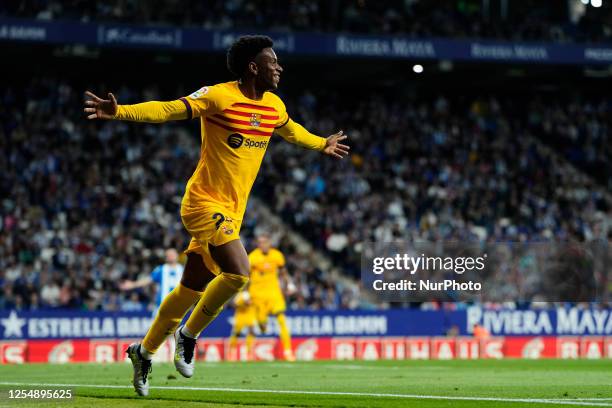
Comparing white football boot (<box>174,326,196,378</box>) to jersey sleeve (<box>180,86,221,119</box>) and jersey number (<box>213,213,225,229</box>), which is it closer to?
jersey number (<box>213,213,225,229</box>)

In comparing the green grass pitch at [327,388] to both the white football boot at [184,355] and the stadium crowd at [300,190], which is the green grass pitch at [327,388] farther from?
the stadium crowd at [300,190]

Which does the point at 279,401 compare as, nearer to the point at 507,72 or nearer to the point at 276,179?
the point at 276,179

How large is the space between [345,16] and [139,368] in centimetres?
2560

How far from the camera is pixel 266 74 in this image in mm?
9844

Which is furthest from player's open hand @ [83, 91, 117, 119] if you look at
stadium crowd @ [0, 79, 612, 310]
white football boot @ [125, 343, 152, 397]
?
stadium crowd @ [0, 79, 612, 310]

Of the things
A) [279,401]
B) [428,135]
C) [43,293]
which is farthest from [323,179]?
[279,401]

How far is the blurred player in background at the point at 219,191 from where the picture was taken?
9531 millimetres

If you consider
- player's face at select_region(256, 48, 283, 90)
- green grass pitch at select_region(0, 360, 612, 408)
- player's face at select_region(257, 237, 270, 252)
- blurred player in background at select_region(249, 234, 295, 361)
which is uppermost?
player's face at select_region(256, 48, 283, 90)

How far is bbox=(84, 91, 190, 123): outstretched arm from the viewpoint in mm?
8773

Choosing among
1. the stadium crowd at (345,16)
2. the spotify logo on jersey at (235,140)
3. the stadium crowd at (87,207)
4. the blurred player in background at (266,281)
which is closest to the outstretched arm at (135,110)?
the spotify logo on jersey at (235,140)

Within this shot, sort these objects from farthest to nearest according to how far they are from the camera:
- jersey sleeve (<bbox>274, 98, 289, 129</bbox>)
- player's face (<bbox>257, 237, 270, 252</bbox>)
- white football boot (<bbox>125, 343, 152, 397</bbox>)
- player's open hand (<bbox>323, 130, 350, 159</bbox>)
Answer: player's face (<bbox>257, 237, 270, 252</bbox>)
player's open hand (<bbox>323, 130, 350, 159</bbox>)
jersey sleeve (<bbox>274, 98, 289, 129</bbox>)
white football boot (<bbox>125, 343, 152, 397</bbox>)

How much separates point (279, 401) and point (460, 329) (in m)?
17.7

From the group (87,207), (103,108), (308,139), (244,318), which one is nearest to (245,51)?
(308,139)

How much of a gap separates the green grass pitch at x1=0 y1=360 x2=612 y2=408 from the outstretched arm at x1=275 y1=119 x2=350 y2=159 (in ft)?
7.24
